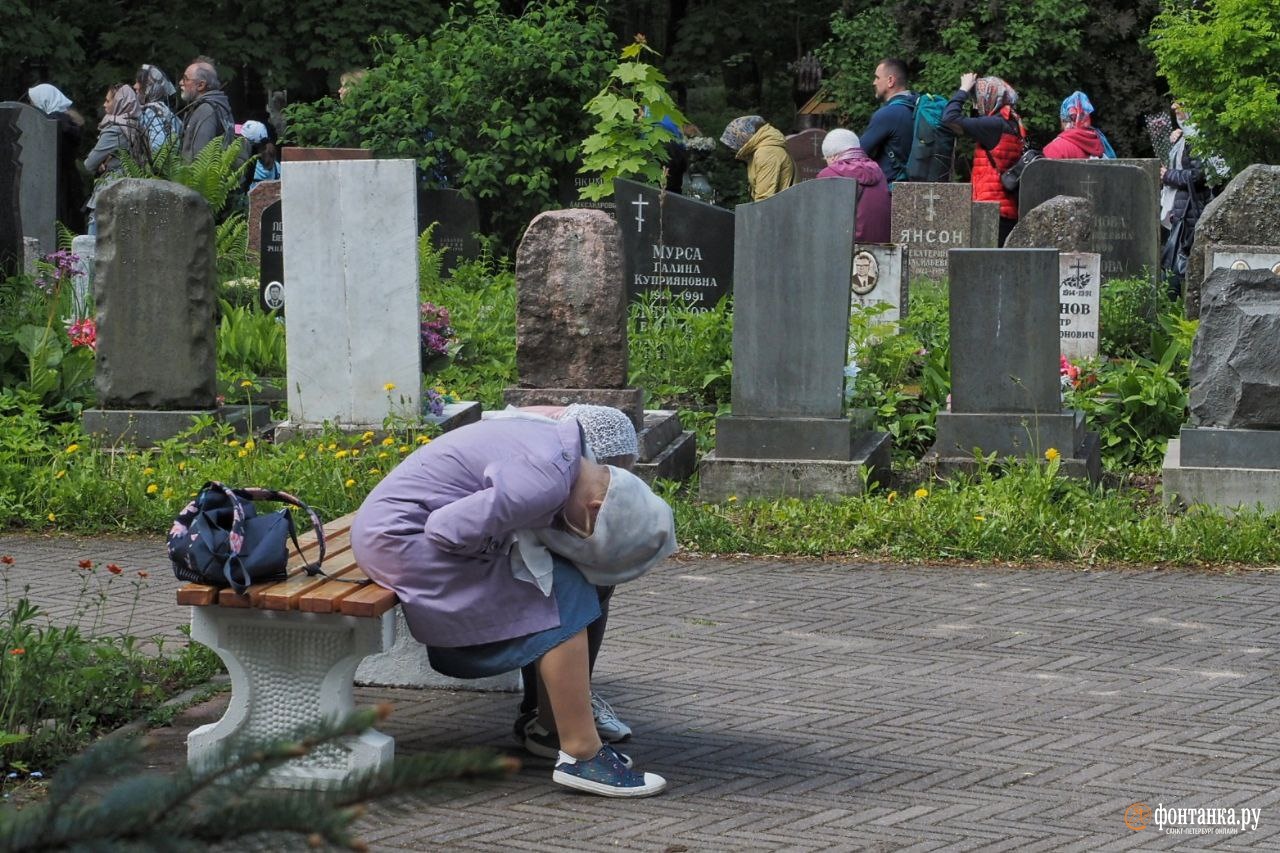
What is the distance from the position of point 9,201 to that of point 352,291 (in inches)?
160

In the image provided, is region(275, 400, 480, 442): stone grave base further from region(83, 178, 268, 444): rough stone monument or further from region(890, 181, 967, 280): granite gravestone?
region(890, 181, 967, 280): granite gravestone

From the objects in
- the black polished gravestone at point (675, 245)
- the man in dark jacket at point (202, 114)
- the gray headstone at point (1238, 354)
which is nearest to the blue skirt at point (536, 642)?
the gray headstone at point (1238, 354)

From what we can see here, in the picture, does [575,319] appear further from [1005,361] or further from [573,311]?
[1005,361]

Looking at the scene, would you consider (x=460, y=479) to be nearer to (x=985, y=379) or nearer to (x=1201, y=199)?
(x=985, y=379)

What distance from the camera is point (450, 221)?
51.9 feet

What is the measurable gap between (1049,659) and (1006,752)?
1108 millimetres

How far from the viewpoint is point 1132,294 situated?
483 inches

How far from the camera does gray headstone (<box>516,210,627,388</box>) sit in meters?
8.91

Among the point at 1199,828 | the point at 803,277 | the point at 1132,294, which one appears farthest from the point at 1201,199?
the point at 1199,828

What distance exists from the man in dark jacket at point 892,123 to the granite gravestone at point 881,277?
118 inches

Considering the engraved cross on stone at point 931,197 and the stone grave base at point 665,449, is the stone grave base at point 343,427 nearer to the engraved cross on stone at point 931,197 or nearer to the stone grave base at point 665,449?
the stone grave base at point 665,449

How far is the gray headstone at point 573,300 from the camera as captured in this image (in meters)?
8.91

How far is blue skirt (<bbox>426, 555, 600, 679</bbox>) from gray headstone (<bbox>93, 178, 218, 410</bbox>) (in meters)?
4.76

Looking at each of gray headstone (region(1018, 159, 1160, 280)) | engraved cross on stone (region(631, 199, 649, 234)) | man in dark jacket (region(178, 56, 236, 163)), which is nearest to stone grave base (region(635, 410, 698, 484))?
engraved cross on stone (region(631, 199, 649, 234))
